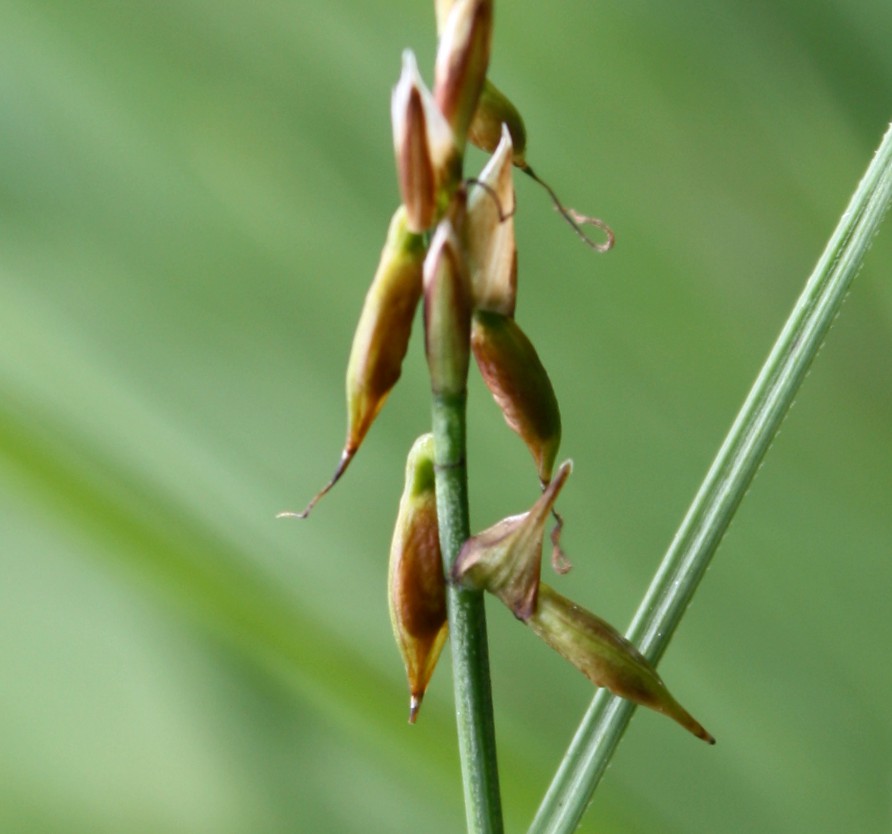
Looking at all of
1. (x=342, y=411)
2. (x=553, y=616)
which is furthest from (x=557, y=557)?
(x=342, y=411)

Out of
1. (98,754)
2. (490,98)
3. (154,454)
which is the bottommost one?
(98,754)

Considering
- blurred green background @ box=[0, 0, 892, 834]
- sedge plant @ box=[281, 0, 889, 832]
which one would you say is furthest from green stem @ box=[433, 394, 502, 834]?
blurred green background @ box=[0, 0, 892, 834]

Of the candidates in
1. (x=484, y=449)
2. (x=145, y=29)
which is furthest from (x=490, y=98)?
(x=145, y=29)

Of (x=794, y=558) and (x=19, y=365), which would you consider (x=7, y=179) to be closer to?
(x=19, y=365)

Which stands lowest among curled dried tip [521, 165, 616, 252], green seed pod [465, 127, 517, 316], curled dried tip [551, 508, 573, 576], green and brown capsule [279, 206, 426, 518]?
curled dried tip [551, 508, 573, 576]

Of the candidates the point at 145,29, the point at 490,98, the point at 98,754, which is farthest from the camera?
the point at 145,29

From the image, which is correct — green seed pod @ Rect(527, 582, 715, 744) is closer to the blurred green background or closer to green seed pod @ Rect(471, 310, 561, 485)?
green seed pod @ Rect(471, 310, 561, 485)

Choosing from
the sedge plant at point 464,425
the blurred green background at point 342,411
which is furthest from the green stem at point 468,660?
the blurred green background at point 342,411
